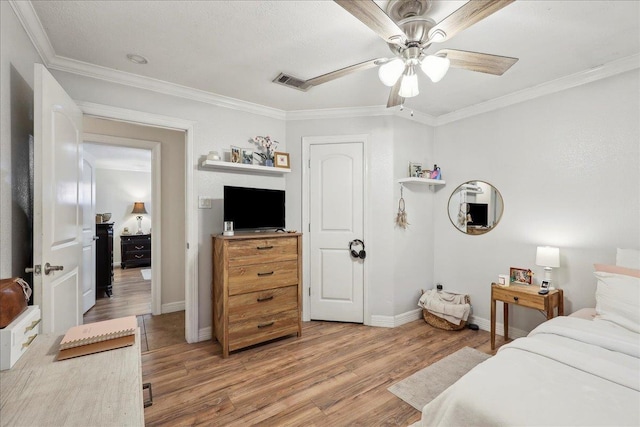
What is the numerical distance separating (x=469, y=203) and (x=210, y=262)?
9.73 feet

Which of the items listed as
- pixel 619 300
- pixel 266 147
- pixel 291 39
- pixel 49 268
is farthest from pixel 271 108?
pixel 619 300

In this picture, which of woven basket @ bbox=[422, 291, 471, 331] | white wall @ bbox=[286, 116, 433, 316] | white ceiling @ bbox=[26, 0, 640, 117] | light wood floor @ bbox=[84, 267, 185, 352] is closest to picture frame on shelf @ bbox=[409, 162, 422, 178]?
white wall @ bbox=[286, 116, 433, 316]

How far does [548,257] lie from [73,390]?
10.5 feet

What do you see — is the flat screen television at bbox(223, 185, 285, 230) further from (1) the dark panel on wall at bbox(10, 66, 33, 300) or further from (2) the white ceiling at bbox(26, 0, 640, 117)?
(1) the dark panel on wall at bbox(10, 66, 33, 300)

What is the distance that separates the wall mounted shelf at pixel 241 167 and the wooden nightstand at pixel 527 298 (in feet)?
8.00

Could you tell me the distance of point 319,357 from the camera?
8.43 feet

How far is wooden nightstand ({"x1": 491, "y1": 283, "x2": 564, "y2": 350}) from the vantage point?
7.91 feet

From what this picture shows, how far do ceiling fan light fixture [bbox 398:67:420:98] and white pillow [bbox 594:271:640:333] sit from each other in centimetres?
A: 185

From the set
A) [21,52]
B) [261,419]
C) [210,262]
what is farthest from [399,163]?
[21,52]

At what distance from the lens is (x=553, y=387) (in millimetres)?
1198

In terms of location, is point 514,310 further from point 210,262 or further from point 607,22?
point 210,262

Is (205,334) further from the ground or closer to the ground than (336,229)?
closer to the ground

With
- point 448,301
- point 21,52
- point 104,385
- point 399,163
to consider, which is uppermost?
point 21,52

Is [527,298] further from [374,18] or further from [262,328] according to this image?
[374,18]
